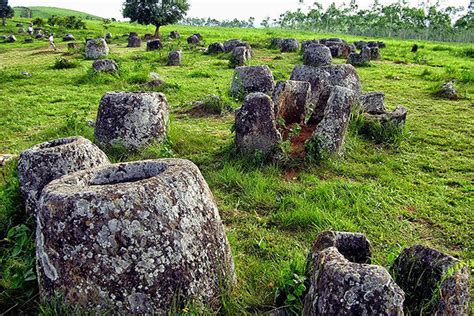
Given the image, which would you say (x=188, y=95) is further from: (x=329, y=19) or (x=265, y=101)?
(x=329, y=19)

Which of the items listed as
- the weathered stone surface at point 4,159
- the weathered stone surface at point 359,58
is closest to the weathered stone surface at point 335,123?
the weathered stone surface at point 4,159

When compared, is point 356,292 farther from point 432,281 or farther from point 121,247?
point 121,247

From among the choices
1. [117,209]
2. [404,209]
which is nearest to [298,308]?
[117,209]

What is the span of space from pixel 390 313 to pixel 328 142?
492 cm

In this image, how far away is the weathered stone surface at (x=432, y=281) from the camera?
9.96ft

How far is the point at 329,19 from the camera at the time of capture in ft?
362

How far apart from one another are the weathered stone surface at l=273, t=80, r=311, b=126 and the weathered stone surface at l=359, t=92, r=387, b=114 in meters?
1.47

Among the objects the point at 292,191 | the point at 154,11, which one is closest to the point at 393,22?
the point at 154,11

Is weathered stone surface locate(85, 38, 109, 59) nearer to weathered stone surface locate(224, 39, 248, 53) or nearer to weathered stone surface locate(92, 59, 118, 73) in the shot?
weathered stone surface locate(92, 59, 118, 73)

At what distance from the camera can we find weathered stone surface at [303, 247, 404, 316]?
2697 mm

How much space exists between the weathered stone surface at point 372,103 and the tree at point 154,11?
34.3m

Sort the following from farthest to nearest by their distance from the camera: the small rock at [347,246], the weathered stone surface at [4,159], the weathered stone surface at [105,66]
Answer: the weathered stone surface at [105,66] < the weathered stone surface at [4,159] < the small rock at [347,246]

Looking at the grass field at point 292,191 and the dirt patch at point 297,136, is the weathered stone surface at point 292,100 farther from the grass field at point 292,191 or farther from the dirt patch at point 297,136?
the grass field at point 292,191

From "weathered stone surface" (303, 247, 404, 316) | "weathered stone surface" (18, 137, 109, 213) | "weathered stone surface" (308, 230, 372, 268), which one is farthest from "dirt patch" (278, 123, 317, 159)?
"weathered stone surface" (303, 247, 404, 316)
